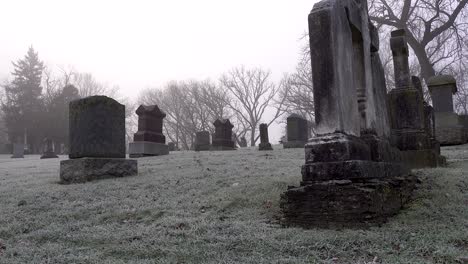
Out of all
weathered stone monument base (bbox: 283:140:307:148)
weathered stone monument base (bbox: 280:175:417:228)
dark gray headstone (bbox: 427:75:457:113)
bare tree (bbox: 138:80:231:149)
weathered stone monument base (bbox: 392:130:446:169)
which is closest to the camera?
weathered stone monument base (bbox: 280:175:417:228)

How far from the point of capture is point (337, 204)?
156 inches

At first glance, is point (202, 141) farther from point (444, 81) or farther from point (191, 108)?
point (191, 108)

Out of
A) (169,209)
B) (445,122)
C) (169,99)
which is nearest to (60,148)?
(169,99)

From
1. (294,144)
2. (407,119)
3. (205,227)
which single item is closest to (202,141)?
(294,144)

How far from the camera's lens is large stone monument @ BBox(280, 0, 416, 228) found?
3979 millimetres

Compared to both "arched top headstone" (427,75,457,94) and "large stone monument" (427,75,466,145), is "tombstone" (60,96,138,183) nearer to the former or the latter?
"large stone monument" (427,75,466,145)

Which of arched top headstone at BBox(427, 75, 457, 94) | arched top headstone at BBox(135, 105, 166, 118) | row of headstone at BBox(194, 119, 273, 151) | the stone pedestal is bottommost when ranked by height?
the stone pedestal

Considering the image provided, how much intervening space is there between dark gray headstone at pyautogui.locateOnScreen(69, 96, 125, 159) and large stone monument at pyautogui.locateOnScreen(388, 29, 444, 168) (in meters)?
5.81

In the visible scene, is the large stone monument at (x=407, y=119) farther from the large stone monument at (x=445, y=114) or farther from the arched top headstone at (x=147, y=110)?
the arched top headstone at (x=147, y=110)

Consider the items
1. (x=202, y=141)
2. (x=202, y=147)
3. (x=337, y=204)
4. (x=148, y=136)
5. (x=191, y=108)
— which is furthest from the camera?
(x=191, y=108)

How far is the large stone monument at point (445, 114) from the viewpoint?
14648 mm

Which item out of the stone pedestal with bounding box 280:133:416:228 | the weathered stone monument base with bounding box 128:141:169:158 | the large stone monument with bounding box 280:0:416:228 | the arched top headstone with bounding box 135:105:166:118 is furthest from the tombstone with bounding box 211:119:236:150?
the stone pedestal with bounding box 280:133:416:228

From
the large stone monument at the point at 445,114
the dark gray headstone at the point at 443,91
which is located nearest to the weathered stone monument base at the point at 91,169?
the large stone monument at the point at 445,114

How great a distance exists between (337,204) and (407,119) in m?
4.89
